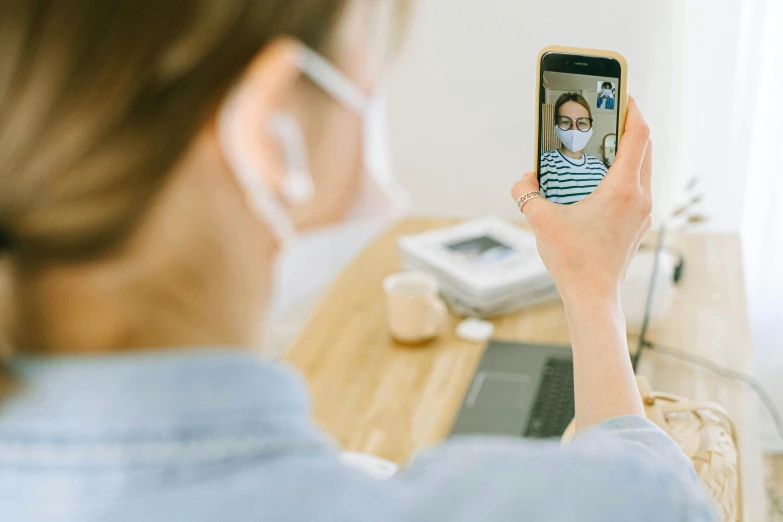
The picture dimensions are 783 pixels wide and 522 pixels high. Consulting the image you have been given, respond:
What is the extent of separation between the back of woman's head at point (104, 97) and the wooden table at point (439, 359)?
63cm

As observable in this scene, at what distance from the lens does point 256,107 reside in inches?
13.1

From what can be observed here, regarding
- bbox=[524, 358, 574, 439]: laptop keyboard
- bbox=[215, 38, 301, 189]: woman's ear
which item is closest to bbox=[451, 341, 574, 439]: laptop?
bbox=[524, 358, 574, 439]: laptop keyboard

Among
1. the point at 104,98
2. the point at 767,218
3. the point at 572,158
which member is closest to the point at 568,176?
the point at 572,158

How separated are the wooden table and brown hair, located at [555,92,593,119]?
1.43 feet

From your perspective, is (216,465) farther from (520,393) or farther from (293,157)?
(520,393)

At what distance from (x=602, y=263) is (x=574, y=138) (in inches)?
3.7

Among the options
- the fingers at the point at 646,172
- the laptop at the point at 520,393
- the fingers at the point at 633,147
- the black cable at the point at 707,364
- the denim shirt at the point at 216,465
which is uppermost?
the fingers at the point at 633,147

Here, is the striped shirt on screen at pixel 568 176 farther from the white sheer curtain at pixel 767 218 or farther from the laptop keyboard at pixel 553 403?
the white sheer curtain at pixel 767 218

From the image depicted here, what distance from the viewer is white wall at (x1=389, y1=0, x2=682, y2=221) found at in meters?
0.71

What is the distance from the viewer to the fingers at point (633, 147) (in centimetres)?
54

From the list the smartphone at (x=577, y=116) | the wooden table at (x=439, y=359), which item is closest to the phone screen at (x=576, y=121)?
the smartphone at (x=577, y=116)

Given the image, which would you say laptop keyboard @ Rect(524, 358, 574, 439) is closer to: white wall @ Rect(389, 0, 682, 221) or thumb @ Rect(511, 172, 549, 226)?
white wall @ Rect(389, 0, 682, 221)

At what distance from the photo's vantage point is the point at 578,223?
559mm

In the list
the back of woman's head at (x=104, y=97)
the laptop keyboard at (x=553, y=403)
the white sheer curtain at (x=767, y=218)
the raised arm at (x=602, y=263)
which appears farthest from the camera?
the white sheer curtain at (x=767, y=218)
